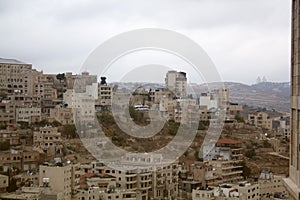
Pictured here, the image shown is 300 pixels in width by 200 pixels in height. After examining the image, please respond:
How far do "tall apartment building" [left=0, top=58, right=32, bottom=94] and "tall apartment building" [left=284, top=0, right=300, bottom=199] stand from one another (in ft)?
37.4

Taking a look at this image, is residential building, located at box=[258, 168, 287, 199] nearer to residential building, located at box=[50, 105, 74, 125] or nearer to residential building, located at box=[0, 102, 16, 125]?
residential building, located at box=[50, 105, 74, 125]

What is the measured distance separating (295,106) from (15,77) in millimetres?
12252

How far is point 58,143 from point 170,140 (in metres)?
1.90

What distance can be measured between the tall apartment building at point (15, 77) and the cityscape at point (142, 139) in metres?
0.03

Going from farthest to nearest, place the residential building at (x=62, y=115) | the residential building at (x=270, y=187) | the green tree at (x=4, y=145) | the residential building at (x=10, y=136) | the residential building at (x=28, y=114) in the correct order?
1. the residential building at (x=28, y=114)
2. the residential building at (x=62, y=115)
3. the residential building at (x=10, y=136)
4. the green tree at (x=4, y=145)
5. the residential building at (x=270, y=187)

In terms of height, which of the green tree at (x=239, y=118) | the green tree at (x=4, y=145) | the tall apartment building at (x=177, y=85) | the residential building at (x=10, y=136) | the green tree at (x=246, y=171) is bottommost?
the green tree at (x=246, y=171)

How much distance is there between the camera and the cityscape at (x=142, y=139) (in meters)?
5.75

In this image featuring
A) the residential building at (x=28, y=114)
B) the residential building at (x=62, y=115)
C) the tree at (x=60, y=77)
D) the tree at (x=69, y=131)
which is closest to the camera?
the tree at (x=69, y=131)

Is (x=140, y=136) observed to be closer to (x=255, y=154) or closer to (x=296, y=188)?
(x=255, y=154)

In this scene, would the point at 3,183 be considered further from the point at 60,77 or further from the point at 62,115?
the point at 60,77

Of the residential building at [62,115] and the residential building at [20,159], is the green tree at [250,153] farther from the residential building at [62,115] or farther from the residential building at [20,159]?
the residential building at [20,159]

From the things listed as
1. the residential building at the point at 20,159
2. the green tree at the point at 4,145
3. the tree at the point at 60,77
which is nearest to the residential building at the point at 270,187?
the residential building at the point at 20,159

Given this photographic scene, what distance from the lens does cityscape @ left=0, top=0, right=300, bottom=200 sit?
575cm

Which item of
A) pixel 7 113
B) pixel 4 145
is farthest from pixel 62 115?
pixel 4 145
